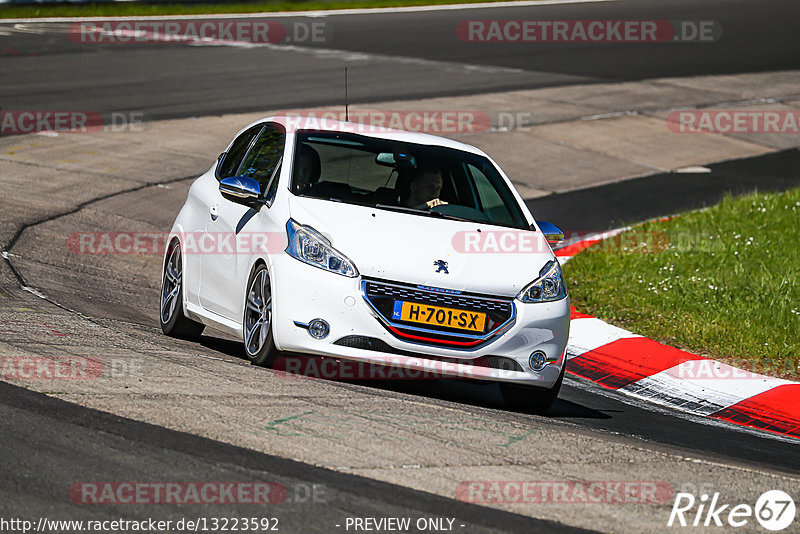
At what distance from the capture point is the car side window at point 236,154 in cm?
859

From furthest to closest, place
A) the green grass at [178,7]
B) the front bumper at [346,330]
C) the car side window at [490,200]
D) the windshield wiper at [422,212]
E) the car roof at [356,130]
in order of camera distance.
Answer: the green grass at [178,7]
the car roof at [356,130]
the car side window at [490,200]
the windshield wiper at [422,212]
the front bumper at [346,330]

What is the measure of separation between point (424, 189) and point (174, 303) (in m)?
2.01

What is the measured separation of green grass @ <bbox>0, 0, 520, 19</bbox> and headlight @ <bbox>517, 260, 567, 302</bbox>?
83.5 feet

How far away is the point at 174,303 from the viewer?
28.2 ft

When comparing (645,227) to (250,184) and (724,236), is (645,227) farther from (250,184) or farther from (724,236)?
(250,184)

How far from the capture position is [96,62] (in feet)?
77.9

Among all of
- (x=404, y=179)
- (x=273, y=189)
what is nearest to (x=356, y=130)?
(x=404, y=179)

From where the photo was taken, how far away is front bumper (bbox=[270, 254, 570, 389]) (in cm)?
686

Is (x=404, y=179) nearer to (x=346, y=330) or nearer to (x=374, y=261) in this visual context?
(x=374, y=261)

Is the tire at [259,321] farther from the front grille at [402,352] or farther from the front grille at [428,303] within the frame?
the front grille at [428,303]

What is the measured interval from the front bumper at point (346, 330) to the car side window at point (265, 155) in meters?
1.18

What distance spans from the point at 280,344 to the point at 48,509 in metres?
2.58

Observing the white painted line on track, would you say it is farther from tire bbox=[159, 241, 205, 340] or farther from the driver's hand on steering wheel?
the driver's hand on steering wheel

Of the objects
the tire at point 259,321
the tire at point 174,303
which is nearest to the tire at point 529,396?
the tire at point 259,321
